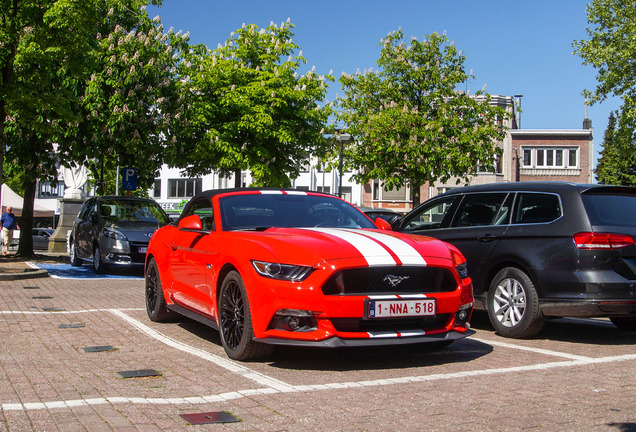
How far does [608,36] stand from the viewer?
33.8 meters

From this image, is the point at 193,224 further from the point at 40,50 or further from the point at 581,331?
the point at 40,50

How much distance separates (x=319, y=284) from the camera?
5547 mm

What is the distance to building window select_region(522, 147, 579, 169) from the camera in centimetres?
6050

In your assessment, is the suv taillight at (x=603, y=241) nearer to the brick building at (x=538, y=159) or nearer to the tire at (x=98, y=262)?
the tire at (x=98, y=262)

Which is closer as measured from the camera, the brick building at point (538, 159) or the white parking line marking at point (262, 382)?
the white parking line marking at point (262, 382)

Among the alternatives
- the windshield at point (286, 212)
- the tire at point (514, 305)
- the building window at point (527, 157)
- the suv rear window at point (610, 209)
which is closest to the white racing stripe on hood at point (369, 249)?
the windshield at point (286, 212)

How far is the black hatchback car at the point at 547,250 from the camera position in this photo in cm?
710

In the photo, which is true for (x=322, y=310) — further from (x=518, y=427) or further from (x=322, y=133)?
(x=322, y=133)

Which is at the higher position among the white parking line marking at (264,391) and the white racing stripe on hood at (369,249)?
the white racing stripe on hood at (369,249)

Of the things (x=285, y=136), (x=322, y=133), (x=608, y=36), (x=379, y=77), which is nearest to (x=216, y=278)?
(x=285, y=136)

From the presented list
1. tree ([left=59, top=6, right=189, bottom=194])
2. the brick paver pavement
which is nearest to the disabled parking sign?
tree ([left=59, top=6, right=189, bottom=194])

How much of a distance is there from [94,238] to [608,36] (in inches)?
1051

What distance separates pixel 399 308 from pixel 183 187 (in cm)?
6358

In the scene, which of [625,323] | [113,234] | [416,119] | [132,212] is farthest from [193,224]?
[416,119]
